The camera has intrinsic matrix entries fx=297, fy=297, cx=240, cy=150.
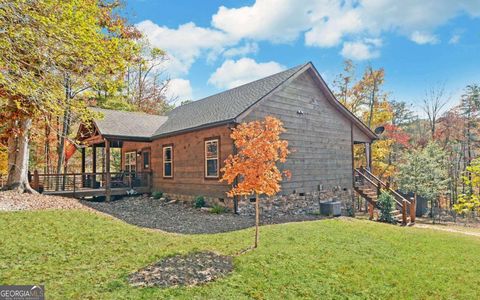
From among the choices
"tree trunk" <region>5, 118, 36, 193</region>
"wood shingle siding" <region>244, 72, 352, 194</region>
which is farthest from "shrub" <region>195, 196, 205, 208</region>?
"tree trunk" <region>5, 118, 36, 193</region>

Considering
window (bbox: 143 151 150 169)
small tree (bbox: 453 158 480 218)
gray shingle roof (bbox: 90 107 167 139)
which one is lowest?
small tree (bbox: 453 158 480 218)

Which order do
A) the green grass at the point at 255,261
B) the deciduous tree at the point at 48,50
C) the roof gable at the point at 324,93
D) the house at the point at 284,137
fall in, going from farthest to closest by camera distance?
the roof gable at the point at 324,93
the house at the point at 284,137
the deciduous tree at the point at 48,50
the green grass at the point at 255,261

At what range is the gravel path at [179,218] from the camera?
971cm

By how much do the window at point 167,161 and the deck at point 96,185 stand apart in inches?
68.0

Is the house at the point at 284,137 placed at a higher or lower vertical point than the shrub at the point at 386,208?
higher

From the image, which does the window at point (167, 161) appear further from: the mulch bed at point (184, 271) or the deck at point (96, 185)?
the mulch bed at point (184, 271)

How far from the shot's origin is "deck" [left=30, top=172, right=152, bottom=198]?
1521 centimetres

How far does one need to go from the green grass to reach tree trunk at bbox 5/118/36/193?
480 centimetres

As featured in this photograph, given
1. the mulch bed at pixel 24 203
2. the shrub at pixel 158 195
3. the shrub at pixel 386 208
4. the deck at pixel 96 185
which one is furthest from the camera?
the shrub at pixel 158 195

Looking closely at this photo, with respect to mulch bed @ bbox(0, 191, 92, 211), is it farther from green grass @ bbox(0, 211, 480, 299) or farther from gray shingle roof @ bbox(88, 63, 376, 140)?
gray shingle roof @ bbox(88, 63, 376, 140)

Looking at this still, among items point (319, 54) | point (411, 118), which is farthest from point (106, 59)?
point (411, 118)

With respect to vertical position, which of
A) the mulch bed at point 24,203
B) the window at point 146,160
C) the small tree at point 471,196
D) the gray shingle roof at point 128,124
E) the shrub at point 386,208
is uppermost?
the gray shingle roof at point 128,124

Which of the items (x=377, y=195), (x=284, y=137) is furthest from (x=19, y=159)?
(x=377, y=195)

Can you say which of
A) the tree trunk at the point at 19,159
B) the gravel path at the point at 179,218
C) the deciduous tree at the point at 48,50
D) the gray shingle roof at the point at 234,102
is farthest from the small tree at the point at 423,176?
the tree trunk at the point at 19,159
